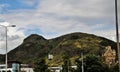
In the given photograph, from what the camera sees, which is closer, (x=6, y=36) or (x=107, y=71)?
(x=6, y=36)

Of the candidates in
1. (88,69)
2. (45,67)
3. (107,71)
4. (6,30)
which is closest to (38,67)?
(45,67)

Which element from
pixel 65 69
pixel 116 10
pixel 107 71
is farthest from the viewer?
pixel 65 69

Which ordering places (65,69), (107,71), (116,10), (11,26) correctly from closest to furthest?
(116,10), (11,26), (107,71), (65,69)

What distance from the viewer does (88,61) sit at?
15212 cm

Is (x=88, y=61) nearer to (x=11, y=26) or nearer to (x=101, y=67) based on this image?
(x=101, y=67)

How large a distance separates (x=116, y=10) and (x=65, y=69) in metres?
140

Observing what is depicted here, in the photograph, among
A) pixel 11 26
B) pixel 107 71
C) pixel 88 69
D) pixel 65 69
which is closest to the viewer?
pixel 11 26

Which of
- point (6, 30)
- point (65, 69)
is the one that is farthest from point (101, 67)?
point (6, 30)

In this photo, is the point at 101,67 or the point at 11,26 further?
the point at 101,67

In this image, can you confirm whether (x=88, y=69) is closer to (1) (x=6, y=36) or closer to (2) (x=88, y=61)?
(2) (x=88, y=61)

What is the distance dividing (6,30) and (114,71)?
311ft

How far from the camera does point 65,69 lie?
170 meters

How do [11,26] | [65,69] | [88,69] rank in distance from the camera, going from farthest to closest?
[65,69] → [88,69] → [11,26]

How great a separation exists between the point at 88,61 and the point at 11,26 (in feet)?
300
